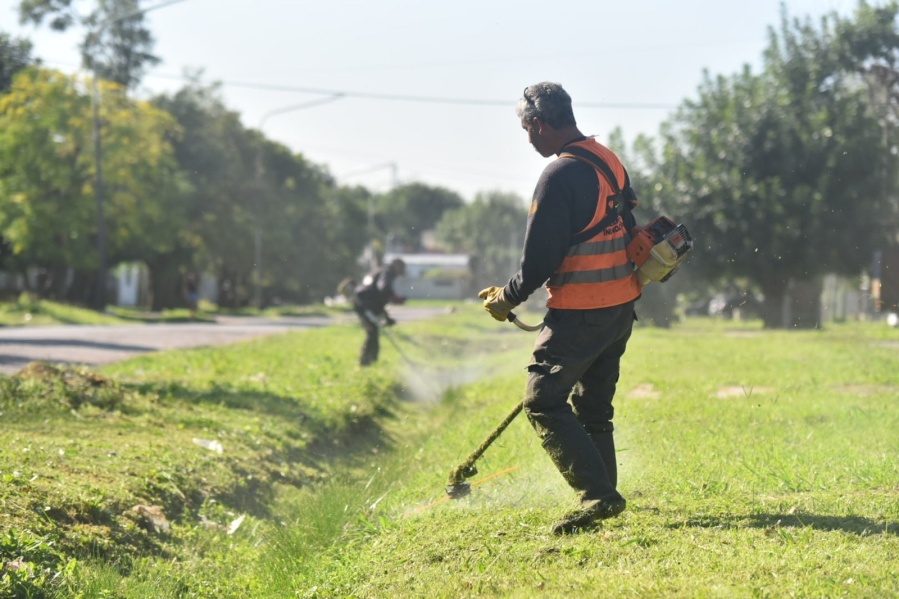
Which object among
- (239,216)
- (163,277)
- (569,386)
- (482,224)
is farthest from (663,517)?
(482,224)

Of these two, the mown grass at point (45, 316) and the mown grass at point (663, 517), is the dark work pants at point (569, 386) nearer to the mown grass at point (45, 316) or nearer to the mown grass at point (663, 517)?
the mown grass at point (663, 517)

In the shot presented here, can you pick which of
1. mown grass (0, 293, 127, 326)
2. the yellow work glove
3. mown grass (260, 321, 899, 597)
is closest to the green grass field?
mown grass (260, 321, 899, 597)

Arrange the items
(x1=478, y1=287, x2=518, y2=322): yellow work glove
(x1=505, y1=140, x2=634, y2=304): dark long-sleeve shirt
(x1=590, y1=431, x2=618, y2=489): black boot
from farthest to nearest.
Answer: (x1=590, y1=431, x2=618, y2=489): black boot → (x1=478, y1=287, x2=518, y2=322): yellow work glove → (x1=505, y1=140, x2=634, y2=304): dark long-sleeve shirt

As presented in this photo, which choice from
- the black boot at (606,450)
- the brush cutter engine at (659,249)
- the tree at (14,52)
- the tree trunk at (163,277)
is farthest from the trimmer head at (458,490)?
the tree trunk at (163,277)

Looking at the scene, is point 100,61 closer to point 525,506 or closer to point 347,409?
point 347,409

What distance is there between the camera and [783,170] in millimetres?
28938

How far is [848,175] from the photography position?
85.9 ft

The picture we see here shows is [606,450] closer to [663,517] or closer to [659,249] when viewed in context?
[663,517]

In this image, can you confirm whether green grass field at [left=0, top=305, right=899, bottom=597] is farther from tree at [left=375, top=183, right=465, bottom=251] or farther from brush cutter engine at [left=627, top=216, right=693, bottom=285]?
tree at [left=375, top=183, right=465, bottom=251]

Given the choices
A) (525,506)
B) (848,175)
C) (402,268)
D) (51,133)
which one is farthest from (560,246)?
(51,133)

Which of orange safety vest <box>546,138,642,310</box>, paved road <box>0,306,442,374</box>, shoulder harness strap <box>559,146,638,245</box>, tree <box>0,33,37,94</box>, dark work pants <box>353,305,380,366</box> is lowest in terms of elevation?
paved road <box>0,306,442,374</box>

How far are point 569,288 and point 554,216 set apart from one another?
340 mm

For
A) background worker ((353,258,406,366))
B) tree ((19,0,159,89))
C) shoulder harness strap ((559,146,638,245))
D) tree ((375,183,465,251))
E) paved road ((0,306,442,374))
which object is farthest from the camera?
tree ((375,183,465,251))

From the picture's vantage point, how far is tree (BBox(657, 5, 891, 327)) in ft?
85.4
